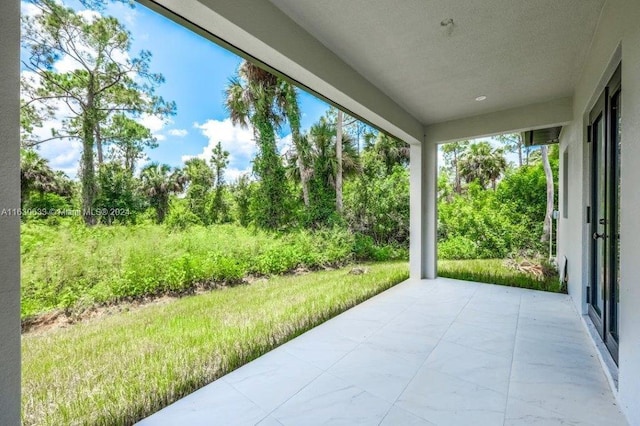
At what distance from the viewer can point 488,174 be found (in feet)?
31.8

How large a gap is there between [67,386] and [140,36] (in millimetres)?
3403

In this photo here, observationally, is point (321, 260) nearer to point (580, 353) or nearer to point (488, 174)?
point (580, 353)

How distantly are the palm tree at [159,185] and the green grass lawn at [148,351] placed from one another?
1.15 m

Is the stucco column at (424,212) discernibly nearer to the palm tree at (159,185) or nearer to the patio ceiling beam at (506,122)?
the patio ceiling beam at (506,122)

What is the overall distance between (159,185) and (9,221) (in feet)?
8.12

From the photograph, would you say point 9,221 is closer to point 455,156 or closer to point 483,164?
point 483,164

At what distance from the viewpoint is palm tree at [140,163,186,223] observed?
128 inches

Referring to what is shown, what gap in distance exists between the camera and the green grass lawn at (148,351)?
5.77ft

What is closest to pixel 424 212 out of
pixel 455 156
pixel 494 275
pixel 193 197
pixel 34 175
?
pixel 494 275

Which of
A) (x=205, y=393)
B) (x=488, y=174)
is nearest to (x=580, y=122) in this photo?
(x=205, y=393)

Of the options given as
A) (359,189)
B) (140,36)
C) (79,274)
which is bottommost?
(79,274)

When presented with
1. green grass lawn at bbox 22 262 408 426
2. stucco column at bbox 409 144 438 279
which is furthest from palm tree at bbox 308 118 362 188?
green grass lawn at bbox 22 262 408 426

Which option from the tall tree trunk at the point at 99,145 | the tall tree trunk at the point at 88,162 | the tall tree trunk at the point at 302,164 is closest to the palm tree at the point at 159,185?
the tall tree trunk at the point at 99,145

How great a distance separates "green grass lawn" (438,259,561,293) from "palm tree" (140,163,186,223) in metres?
4.63
